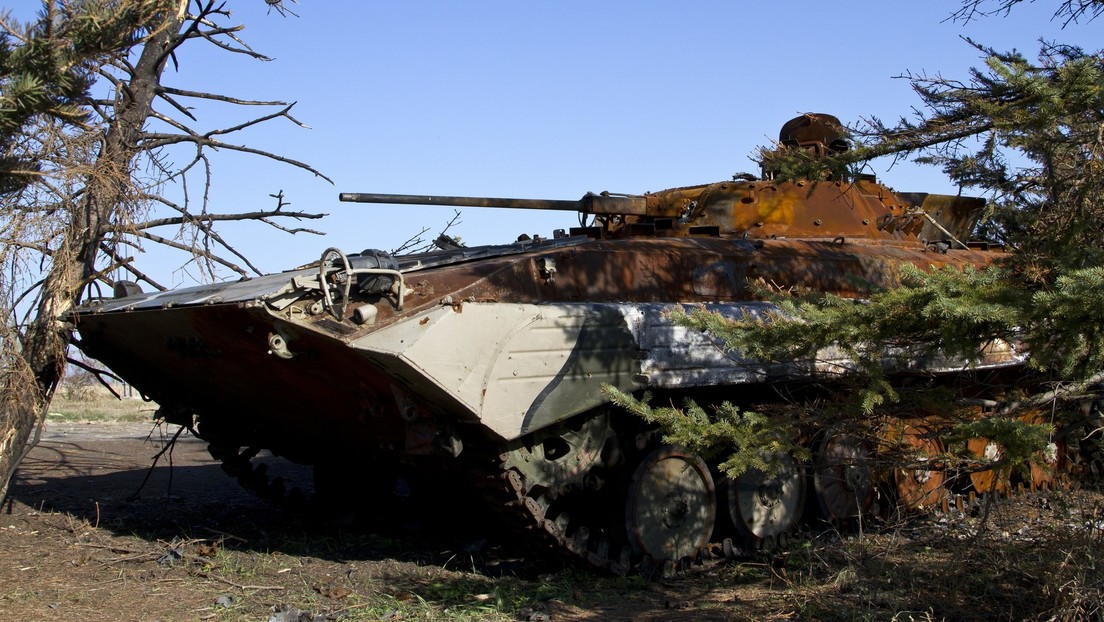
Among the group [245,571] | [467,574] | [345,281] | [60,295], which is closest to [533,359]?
[345,281]

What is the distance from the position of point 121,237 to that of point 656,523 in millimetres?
4509

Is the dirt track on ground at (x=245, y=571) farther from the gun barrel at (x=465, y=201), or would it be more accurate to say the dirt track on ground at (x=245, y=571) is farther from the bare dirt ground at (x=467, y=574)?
the gun barrel at (x=465, y=201)

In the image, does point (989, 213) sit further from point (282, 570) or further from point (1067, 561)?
point (282, 570)

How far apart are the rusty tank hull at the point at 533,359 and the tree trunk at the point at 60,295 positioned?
0.40m

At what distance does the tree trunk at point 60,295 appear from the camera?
7750 millimetres

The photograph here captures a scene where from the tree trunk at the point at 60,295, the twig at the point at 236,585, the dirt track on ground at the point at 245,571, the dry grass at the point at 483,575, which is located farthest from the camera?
the tree trunk at the point at 60,295

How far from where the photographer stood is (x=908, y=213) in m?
9.12

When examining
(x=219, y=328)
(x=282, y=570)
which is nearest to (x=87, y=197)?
(x=219, y=328)

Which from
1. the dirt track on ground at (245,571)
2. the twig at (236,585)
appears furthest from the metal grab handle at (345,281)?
the twig at (236,585)

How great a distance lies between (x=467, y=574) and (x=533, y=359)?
1.50m

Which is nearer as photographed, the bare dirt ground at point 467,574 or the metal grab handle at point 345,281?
the bare dirt ground at point 467,574

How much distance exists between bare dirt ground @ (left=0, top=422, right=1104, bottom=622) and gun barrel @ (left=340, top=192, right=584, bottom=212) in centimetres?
249

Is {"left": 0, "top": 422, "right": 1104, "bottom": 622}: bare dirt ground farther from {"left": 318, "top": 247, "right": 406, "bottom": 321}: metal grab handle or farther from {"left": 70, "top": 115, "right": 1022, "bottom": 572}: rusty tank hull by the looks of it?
{"left": 318, "top": 247, "right": 406, "bottom": 321}: metal grab handle

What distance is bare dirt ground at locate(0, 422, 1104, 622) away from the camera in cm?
497
